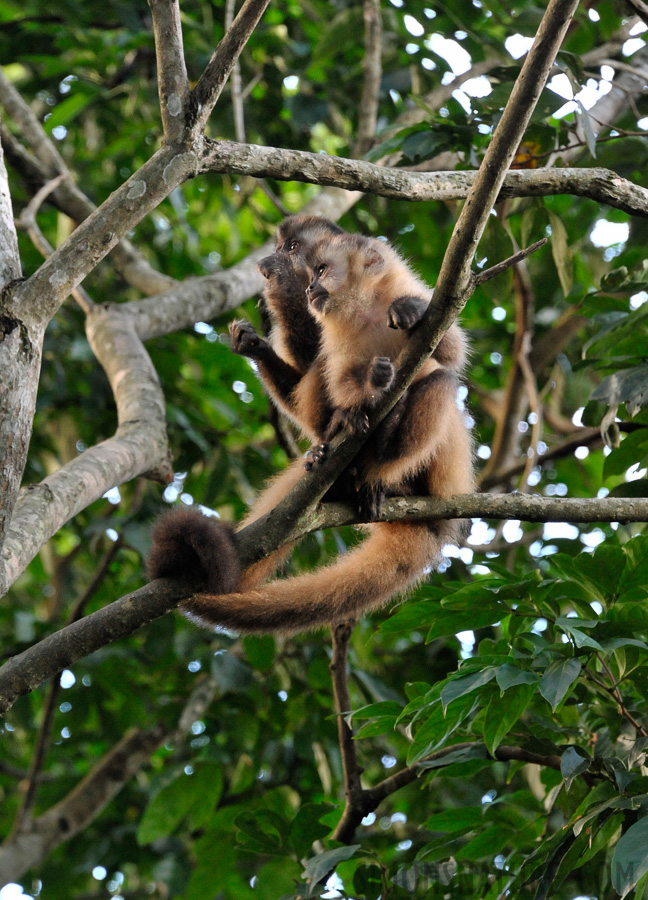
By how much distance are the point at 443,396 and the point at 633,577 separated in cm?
99

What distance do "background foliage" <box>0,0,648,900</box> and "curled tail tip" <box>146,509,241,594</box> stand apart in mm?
514

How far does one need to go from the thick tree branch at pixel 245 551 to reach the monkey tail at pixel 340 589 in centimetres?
29

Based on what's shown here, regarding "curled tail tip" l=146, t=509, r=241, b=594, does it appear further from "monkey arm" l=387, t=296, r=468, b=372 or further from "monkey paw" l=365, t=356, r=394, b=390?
"monkey arm" l=387, t=296, r=468, b=372

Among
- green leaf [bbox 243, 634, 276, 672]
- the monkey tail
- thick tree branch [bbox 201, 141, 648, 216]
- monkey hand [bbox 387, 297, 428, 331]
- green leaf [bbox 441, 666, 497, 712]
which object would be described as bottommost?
green leaf [bbox 243, 634, 276, 672]

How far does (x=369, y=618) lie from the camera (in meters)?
5.36

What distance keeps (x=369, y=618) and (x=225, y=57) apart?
12.3 feet

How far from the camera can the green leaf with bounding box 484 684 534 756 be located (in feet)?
7.50

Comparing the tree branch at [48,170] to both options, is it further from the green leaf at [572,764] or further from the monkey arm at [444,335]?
the green leaf at [572,764]

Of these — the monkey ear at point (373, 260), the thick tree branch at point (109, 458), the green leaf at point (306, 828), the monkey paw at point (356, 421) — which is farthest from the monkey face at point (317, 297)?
the green leaf at point (306, 828)

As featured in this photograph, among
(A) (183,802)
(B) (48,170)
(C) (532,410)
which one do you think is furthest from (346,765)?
(B) (48,170)

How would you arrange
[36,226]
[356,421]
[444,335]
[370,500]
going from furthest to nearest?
[36,226] → [444,335] → [370,500] → [356,421]

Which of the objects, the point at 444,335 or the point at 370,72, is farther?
the point at 370,72

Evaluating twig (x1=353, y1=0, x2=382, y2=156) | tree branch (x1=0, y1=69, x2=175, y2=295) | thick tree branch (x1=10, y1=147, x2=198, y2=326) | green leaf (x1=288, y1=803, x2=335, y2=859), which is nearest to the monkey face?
thick tree branch (x1=10, y1=147, x2=198, y2=326)

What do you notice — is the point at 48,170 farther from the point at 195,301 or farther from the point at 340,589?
the point at 340,589
